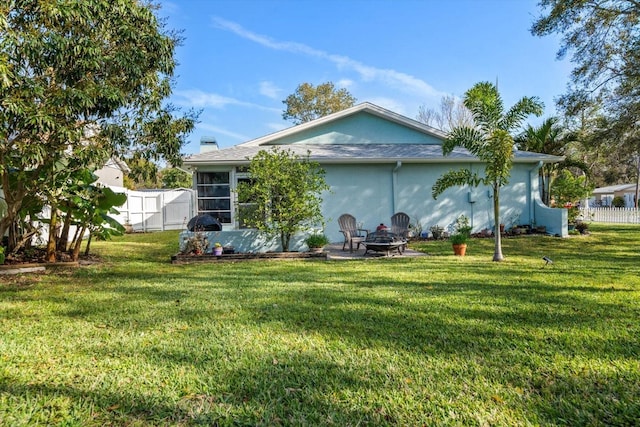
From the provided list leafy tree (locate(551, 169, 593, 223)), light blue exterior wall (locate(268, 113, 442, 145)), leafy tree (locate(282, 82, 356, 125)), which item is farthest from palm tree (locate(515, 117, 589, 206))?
leafy tree (locate(282, 82, 356, 125))

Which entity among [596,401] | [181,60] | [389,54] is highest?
[389,54]

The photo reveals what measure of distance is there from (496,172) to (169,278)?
812cm

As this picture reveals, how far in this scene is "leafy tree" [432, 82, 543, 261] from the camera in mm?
9195

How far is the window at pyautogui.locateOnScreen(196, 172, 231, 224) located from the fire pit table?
18.2 ft

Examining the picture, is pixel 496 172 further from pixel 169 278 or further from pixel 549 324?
pixel 169 278

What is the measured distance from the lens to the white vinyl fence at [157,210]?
22.6 m

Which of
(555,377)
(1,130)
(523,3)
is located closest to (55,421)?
(555,377)

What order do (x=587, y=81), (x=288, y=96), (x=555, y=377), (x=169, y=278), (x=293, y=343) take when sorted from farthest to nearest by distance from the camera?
1. (x=288, y=96)
2. (x=587, y=81)
3. (x=169, y=278)
4. (x=293, y=343)
5. (x=555, y=377)

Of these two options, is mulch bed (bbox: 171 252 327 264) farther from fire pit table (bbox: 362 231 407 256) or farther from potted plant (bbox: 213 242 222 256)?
fire pit table (bbox: 362 231 407 256)

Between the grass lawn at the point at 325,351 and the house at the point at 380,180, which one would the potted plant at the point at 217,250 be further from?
the grass lawn at the point at 325,351

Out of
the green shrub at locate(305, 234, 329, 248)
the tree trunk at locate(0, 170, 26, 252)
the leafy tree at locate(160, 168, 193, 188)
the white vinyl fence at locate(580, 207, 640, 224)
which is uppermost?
the leafy tree at locate(160, 168, 193, 188)

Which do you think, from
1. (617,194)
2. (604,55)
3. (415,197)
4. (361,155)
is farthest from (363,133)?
(617,194)

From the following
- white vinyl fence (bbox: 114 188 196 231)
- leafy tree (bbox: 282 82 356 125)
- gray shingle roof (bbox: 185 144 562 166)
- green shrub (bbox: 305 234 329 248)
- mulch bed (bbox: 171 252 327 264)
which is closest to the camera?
mulch bed (bbox: 171 252 327 264)

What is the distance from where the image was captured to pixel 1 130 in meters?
5.94
